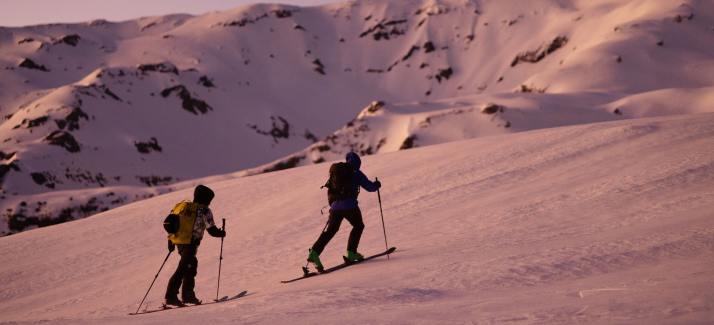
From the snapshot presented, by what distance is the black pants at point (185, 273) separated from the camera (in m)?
7.55

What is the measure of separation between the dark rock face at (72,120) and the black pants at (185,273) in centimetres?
7166

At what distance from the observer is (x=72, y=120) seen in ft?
238

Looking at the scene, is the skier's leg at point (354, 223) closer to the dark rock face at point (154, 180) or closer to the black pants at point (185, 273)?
the black pants at point (185, 273)

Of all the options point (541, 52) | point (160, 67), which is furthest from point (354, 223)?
point (160, 67)

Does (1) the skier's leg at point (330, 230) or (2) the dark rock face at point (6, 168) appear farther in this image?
Answer: (2) the dark rock face at point (6, 168)

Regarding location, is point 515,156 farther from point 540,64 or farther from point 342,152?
point 540,64

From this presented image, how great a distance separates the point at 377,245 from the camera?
10.1 metres

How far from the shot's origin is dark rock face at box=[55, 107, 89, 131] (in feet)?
232

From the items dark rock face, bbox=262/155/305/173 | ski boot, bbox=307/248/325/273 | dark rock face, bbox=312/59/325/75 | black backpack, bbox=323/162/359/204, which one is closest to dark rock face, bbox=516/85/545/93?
dark rock face, bbox=262/155/305/173

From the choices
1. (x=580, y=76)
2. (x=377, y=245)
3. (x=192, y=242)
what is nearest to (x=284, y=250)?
(x=377, y=245)

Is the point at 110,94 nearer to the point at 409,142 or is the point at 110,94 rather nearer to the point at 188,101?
the point at 188,101

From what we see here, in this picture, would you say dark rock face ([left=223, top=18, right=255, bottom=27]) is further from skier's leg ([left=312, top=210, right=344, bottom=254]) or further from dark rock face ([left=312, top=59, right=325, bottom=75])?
skier's leg ([left=312, top=210, right=344, bottom=254])

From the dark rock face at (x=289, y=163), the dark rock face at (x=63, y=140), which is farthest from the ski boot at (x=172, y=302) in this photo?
the dark rock face at (x=63, y=140)

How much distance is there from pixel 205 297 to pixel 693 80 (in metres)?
70.4
